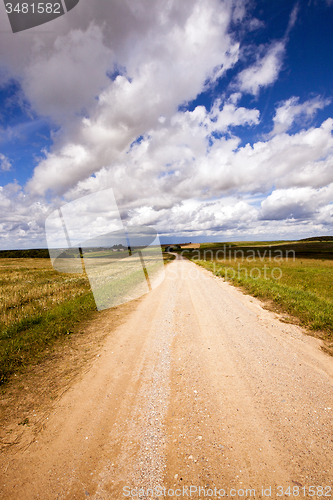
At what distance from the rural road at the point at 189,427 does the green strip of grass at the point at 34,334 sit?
2.20 metres

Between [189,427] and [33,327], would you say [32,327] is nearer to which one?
[33,327]

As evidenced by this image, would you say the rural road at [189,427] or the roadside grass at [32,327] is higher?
the roadside grass at [32,327]

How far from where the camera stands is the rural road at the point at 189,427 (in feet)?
9.38

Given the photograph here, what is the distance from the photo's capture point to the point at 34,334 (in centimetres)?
750

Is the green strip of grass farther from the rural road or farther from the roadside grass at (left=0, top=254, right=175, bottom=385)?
the rural road

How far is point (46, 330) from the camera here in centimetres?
788

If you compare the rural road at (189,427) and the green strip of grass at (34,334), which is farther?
the green strip of grass at (34,334)

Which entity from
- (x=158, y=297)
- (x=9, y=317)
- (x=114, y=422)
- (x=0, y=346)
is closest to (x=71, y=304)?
(x=9, y=317)

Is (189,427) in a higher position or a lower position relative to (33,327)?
lower

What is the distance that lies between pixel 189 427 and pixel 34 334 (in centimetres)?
661

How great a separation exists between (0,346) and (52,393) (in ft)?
11.6

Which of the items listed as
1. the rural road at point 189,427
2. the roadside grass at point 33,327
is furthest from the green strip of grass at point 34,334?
the rural road at point 189,427

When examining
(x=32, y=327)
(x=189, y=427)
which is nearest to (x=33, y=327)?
(x=32, y=327)

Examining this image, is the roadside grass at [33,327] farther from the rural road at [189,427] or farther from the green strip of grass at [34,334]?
the rural road at [189,427]
